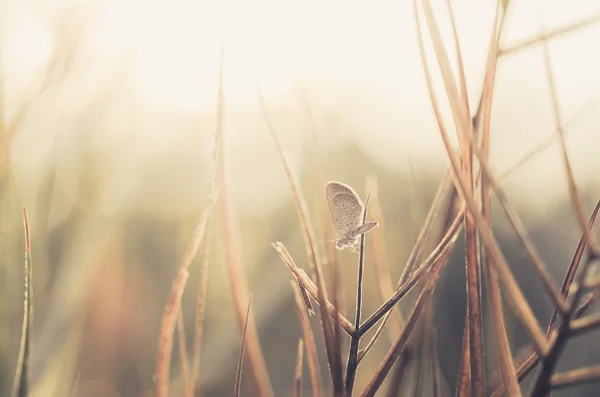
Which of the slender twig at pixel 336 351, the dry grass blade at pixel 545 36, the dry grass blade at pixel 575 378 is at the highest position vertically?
the dry grass blade at pixel 545 36

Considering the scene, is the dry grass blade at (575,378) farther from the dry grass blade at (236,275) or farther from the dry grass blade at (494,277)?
the dry grass blade at (236,275)

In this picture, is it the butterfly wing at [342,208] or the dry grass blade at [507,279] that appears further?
the butterfly wing at [342,208]

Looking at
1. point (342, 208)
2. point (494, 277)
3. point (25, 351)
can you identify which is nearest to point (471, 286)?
point (494, 277)

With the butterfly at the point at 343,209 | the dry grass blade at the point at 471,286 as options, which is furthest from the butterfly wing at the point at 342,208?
the dry grass blade at the point at 471,286

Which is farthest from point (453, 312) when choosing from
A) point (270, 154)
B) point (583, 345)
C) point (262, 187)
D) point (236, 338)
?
point (236, 338)

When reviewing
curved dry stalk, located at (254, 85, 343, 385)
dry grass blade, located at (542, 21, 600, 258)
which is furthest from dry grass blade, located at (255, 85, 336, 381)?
dry grass blade, located at (542, 21, 600, 258)

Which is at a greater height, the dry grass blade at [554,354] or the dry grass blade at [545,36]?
the dry grass blade at [545,36]

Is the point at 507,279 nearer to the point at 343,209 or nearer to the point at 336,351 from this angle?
the point at 336,351

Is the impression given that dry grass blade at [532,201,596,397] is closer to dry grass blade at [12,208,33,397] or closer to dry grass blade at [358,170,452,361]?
dry grass blade at [358,170,452,361]
